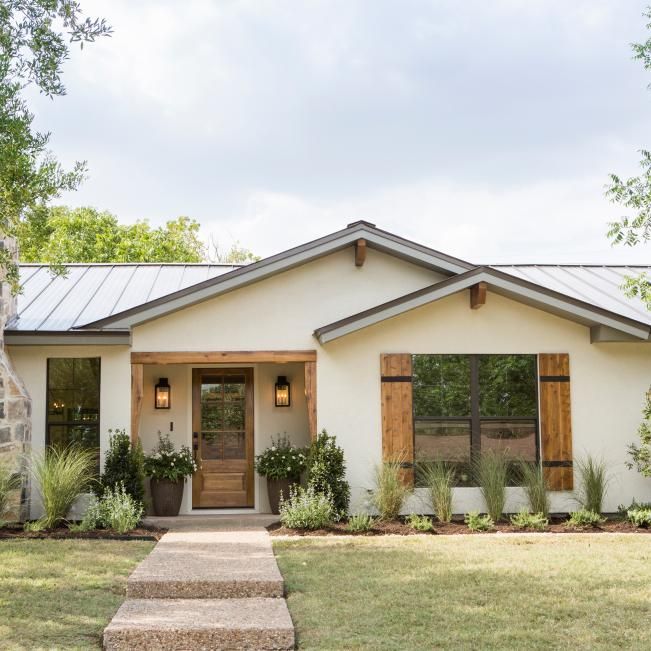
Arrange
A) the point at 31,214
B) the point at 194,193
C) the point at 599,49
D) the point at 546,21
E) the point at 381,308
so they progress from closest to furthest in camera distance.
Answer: the point at 31,214 < the point at 381,308 < the point at 546,21 < the point at 599,49 < the point at 194,193

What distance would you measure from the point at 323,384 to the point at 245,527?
2021 millimetres

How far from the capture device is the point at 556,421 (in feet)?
33.2

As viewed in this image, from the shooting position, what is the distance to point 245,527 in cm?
952

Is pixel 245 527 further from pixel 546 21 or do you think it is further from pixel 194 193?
pixel 194 193

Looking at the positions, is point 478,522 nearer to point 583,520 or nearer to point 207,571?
point 583,520

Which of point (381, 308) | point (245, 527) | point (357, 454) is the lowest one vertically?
point (245, 527)

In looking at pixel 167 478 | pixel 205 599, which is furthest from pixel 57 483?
pixel 205 599

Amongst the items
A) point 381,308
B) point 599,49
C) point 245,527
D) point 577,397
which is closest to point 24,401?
point 245,527

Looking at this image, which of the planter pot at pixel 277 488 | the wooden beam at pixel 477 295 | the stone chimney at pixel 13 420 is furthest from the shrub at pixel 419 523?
the stone chimney at pixel 13 420

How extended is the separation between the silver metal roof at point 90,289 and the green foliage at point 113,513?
86.6 inches

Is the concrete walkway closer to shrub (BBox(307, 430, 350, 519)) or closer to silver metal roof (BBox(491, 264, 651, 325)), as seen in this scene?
shrub (BBox(307, 430, 350, 519))

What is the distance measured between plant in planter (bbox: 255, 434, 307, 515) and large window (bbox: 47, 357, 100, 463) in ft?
7.30

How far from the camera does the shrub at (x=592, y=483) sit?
9.87 m

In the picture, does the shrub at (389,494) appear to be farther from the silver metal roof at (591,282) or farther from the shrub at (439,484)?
the silver metal roof at (591,282)
